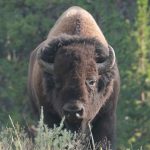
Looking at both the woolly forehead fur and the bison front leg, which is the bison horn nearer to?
the woolly forehead fur

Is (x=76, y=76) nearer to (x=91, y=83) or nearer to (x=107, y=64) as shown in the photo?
(x=91, y=83)

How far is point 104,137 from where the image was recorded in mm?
11719

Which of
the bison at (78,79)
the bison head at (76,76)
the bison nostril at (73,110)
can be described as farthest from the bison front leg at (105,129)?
the bison nostril at (73,110)

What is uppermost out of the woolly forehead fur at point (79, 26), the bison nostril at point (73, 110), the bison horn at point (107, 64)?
the woolly forehead fur at point (79, 26)

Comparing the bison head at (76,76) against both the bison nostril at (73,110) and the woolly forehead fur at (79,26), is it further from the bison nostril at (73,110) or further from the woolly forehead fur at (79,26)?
the woolly forehead fur at (79,26)

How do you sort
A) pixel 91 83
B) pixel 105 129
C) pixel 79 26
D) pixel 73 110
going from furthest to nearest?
pixel 79 26
pixel 105 129
pixel 91 83
pixel 73 110

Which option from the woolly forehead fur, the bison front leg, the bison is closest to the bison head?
the bison

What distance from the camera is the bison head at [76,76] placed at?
1051cm

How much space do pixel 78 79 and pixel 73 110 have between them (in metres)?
0.50

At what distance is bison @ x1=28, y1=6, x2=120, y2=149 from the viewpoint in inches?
418

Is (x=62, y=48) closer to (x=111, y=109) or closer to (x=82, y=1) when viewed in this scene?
(x=111, y=109)

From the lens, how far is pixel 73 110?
33.7 ft

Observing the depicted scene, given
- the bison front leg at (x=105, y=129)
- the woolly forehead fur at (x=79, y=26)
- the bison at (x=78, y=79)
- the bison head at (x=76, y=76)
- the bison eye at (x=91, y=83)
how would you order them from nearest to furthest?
the bison head at (x=76, y=76)
the bison at (x=78, y=79)
the bison eye at (x=91, y=83)
the bison front leg at (x=105, y=129)
the woolly forehead fur at (x=79, y=26)

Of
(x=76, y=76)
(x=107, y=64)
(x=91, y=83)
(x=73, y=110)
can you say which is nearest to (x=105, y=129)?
(x=107, y=64)
